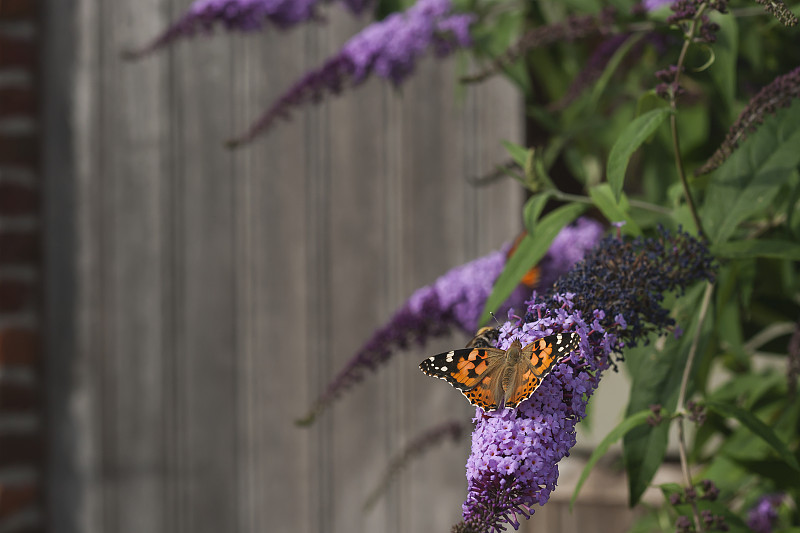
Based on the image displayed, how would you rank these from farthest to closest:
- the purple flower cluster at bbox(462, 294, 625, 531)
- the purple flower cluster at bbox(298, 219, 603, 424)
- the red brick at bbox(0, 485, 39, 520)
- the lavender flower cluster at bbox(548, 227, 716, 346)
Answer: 1. the red brick at bbox(0, 485, 39, 520)
2. the purple flower cluster at bbox(298, 219, 603, 424)
3. the lavender flower cluster at bbox(548, 227, 716, 346)
4. the purple flower cluster at bbox(462, 294, 625, 531)

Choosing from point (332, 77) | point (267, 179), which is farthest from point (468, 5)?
point (267, 179)

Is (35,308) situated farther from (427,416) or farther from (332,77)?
(332,77)

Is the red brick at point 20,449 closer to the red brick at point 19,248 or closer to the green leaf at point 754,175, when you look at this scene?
the red brick at point 19,248

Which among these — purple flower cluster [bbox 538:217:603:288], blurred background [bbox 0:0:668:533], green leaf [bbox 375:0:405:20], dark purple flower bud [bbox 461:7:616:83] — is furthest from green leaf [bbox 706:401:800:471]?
blurred background [bbox 0:0:668:533]

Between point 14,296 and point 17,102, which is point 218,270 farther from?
point 17,102

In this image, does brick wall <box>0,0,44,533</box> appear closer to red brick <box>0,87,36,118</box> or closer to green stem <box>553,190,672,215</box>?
red brick <box>0,87,36,118</box>

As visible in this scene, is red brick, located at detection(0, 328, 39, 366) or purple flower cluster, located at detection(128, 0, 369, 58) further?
red brick, located at detection(0, 328, 39, 366)

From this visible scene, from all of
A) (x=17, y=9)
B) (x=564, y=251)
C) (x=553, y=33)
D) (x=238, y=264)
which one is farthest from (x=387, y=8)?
(x=17, y=9)
